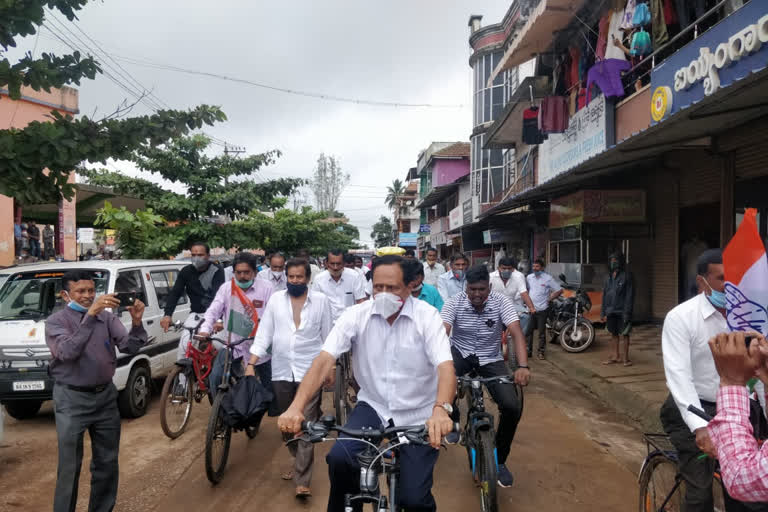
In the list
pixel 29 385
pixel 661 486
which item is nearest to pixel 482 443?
pixel 661 486

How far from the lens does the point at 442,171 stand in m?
38.9

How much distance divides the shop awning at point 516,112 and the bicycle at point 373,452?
14.0 metres

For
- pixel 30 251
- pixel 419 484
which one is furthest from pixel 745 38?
pixel 30 251

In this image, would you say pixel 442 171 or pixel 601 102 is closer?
pixel 601 102

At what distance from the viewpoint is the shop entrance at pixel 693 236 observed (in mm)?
10641

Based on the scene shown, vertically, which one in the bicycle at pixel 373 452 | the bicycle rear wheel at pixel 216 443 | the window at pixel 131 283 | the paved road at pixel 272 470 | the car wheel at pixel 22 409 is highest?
the window at pixel 131 283

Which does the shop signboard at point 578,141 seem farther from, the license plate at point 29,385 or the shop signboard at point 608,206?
the license plate at point 29,385

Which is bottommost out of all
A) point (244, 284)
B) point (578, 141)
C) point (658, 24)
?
point (244, 284)

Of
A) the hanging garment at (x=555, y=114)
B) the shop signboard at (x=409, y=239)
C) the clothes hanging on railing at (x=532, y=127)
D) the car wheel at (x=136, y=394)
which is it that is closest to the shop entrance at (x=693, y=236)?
the hanging garment at (x=555, y=114)

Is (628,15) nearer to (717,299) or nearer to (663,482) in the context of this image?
(717,299)

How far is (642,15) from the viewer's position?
9125mm

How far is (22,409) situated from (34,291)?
4.67ft

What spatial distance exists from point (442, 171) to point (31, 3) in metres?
34.9

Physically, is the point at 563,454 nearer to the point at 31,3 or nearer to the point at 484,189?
the point at 31,3
